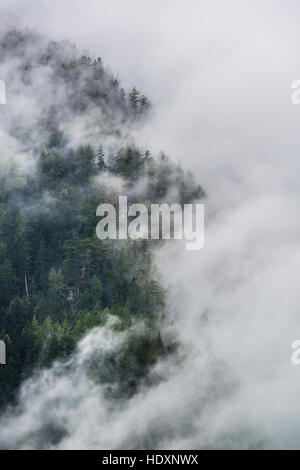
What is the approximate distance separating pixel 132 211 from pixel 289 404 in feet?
282

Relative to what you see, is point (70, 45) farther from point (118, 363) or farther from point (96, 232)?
point (118, 363)

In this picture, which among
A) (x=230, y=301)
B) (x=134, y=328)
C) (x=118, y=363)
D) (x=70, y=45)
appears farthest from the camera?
(x=230, y=301)

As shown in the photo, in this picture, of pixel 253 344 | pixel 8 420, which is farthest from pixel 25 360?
pixel 253 344

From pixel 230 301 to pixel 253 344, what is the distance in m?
21.5

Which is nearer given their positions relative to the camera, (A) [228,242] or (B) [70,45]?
(B) [70,45]

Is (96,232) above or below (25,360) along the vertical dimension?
above

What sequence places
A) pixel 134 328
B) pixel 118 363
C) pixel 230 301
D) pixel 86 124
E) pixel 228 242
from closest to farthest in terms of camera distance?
1. pixel 118 363
2. pixel 134 328
3. pixel 86 124
4. pixel 230 301
5. pixel 228 242

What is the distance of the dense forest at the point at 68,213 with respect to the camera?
73.6m

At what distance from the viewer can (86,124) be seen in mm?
120438

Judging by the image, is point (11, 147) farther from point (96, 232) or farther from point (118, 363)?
point (118, 363)

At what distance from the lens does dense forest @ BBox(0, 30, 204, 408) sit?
73.6 metres

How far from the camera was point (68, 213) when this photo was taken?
9388 centimetres

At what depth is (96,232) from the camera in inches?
3615

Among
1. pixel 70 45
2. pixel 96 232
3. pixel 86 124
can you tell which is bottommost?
pixel 96 232
